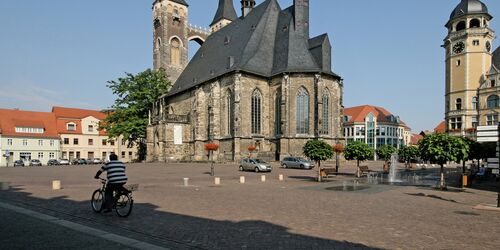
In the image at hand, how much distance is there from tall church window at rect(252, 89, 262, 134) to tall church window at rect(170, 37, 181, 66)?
29.8 meters

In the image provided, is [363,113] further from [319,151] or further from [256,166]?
[319,151]

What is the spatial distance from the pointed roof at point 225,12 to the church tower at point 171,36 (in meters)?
7.74

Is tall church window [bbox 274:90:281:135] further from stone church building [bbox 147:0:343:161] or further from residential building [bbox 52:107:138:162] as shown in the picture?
residential building [bbox 52:107:138:162]

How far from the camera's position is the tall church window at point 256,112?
1811 inches

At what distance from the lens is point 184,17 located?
2830 inches

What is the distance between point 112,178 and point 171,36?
211 feet

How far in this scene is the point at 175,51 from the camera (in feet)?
230

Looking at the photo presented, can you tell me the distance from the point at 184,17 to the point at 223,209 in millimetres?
67444

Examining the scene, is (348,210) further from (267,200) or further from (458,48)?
(458,48)

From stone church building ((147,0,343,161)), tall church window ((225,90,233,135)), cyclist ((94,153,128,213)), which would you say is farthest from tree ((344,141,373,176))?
tall church window ((225,90,233,135))

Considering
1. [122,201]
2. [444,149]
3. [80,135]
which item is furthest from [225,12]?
[122,201]

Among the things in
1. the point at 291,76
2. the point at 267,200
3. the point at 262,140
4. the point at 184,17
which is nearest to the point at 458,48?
the point at 291,76

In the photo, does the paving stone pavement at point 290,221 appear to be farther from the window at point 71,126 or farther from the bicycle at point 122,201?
the window at point 71,126

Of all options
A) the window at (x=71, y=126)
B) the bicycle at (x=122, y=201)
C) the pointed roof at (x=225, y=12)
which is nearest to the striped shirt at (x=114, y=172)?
the bicycle at (x=122, y=201)
